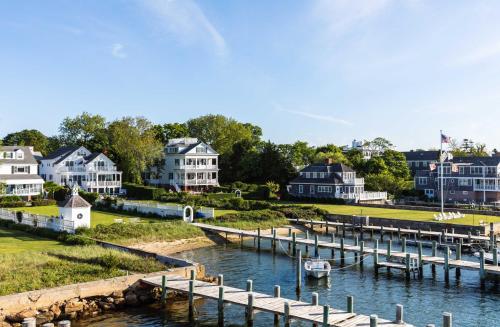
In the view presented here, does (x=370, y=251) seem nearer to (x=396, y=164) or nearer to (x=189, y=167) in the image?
(x=189, y=167)

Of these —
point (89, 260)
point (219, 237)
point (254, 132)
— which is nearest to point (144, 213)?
point (219, 237)

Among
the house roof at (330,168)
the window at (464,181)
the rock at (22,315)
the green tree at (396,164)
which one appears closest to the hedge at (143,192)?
the house roof at (330,168)

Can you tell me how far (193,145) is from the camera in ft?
320

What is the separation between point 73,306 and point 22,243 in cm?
1781

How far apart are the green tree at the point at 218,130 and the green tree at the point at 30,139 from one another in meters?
36.2

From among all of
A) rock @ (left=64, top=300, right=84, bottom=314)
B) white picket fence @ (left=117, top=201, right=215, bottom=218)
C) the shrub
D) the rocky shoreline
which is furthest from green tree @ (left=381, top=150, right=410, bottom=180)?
rock @ (left=64, top=300, right=84, bottom=314)

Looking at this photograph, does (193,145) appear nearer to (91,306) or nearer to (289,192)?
(289,192)

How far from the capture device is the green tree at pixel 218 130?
121m

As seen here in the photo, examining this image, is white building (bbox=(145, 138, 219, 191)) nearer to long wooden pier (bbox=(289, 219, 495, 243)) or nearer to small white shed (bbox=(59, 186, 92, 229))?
long wooden pier (bbox=(289, 219, 495, 243))

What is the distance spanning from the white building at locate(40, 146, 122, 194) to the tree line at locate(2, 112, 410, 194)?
4.54m

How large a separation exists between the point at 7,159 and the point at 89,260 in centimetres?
5520

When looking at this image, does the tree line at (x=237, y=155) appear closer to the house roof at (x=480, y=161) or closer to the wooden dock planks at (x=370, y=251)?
the house roof at (x=480, y=161)

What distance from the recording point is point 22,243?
42281 millimetres

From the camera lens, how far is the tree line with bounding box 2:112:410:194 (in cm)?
9475
